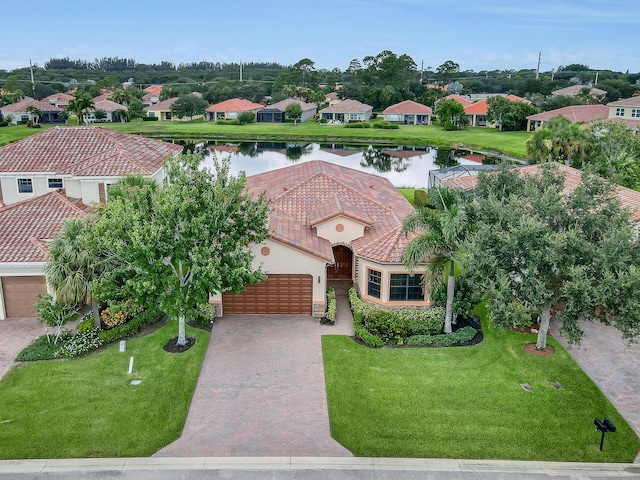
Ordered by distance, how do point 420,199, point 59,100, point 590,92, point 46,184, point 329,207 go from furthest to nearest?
point 59,100 → point 590,92 → point 420,199 → point 46,184 → point 329,207

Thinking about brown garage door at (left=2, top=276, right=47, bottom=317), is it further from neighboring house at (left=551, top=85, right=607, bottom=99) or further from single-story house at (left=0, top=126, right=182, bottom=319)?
neighboring house at (left=551, top=85, right=607, bottom=99)

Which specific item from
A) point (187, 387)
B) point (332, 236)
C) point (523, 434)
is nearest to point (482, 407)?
point (523, 434)

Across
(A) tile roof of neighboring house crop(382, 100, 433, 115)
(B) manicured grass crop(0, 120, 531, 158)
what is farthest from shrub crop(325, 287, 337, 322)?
(A) tile roof of neighboring house crop(382, 100, 433, 115)

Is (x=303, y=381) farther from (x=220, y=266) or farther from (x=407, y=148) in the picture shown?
(x=407, y=148)

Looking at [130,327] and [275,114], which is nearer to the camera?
[130,327]

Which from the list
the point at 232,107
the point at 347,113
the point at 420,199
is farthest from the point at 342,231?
the point at 232,107

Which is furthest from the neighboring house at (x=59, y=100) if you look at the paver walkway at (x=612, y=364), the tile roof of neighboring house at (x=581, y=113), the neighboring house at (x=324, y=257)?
the paver walkway at (x=612, y=364)

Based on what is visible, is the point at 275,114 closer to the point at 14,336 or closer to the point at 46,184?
the point at 46,184
